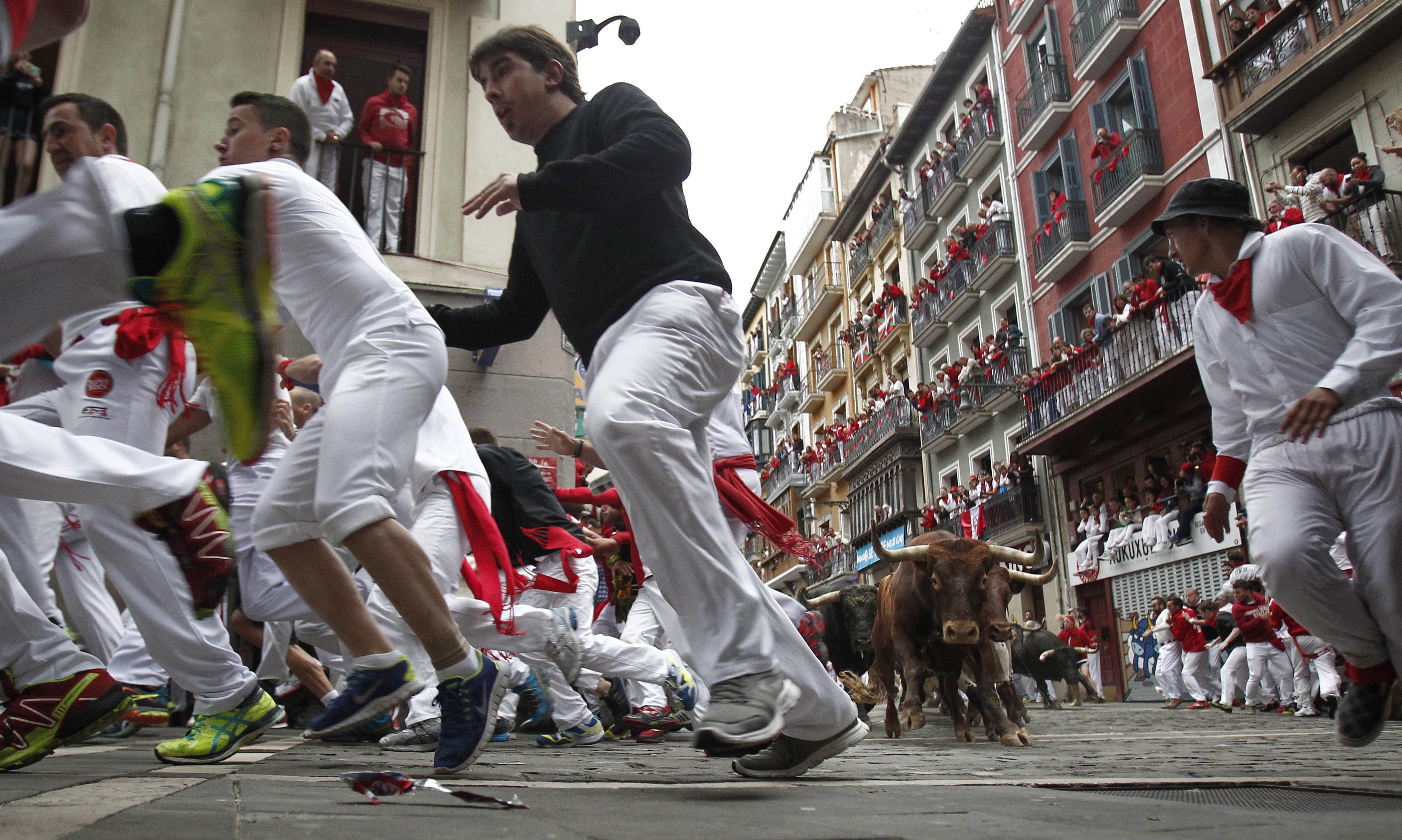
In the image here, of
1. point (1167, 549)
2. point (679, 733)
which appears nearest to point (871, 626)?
point (679, 733)

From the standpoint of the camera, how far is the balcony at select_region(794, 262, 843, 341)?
146 feet

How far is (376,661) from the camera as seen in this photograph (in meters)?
2.73

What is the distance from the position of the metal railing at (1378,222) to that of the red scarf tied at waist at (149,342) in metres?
16.7

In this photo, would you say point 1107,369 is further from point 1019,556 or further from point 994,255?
point 1019,556

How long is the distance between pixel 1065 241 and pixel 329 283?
24641mm

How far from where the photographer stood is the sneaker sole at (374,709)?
2693mm

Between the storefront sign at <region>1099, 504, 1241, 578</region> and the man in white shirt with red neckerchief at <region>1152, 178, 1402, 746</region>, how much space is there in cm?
1616

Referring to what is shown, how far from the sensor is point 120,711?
9.99 ft

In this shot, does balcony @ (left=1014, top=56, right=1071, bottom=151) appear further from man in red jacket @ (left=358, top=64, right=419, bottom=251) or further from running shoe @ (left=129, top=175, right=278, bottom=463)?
running shoe @ (left=129, top=175, right=278, bottom=463)

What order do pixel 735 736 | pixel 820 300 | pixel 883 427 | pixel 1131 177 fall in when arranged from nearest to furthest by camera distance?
pixel 735 736 → pixel 1131 177 → pixel 883 427 → pixel 820 300

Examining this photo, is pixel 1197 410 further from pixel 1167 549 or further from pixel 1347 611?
→ pixel 1347 611

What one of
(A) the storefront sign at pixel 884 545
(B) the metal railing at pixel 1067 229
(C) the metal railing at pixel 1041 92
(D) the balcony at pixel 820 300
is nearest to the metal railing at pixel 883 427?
(A) the storefront sign at pixel 884 545

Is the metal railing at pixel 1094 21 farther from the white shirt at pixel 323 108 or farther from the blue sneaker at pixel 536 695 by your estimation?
the blue sneaker at pixel 536 695

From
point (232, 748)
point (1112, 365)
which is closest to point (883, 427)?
point (1112, 365)
